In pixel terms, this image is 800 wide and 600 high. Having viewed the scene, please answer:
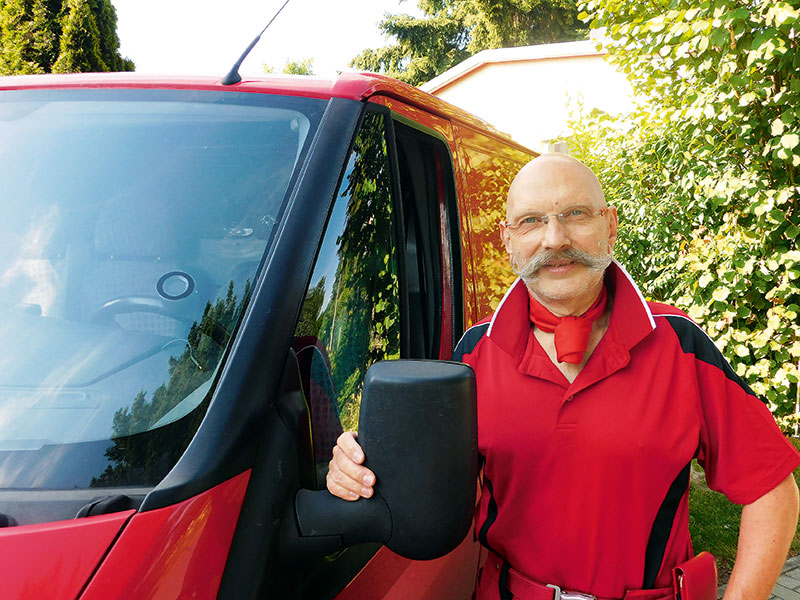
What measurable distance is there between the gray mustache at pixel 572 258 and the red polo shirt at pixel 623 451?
0.13m

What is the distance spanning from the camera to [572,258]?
1691 mm

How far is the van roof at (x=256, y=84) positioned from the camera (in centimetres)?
168

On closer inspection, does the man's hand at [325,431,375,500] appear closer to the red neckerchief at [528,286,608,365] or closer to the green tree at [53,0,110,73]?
the red neckerchief at [528,286,608,365]

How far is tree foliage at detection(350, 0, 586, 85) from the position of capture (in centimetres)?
2884

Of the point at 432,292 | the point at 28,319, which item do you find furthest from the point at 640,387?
the point at 28,319

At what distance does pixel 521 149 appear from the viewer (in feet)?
11.0

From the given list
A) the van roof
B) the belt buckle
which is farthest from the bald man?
the van roof

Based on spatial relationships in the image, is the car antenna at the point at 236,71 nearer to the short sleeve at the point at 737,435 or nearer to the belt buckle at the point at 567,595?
the short sleeve at the point at 737,435

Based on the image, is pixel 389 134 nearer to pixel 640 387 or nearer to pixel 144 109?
pixel 144 109

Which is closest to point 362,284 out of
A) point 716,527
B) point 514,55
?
point 716,527

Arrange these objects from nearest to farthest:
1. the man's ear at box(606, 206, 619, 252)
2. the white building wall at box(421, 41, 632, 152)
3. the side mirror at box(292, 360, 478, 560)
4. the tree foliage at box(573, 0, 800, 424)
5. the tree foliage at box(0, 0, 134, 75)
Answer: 1. the side mirror at box(292, 360, 478, 560)
2. the man's ear at box(606, 206, 619, 252)
3. the tree foliage at box(573, 0, 800, 424)
4. the tree foliage at box(0, 0, 134, 75)
5. the white building wall at box(421, 41, 632, 152)

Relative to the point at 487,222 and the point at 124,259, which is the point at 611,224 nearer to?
the point at 487,222

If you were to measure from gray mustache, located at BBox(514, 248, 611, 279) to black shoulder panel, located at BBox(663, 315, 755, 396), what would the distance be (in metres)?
0.21

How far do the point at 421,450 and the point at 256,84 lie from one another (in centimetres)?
112
